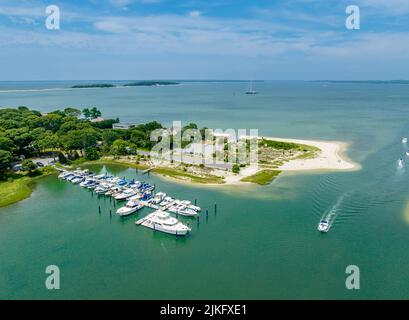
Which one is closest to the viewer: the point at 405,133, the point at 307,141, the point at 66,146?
the point at 66,146

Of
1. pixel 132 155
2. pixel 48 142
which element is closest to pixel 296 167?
pixel 132 155

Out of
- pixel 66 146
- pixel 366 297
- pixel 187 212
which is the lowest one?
pixel 366 297

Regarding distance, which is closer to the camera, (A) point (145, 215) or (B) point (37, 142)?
(A) point (145, 215)

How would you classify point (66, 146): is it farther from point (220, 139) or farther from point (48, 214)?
point (220, 139)

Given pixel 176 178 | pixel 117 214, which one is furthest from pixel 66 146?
pixel 117 214

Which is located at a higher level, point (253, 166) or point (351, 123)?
point (351, 123)

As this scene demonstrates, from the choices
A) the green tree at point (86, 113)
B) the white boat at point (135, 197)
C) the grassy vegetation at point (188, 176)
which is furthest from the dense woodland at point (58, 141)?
the green tree at point (86, 113)
